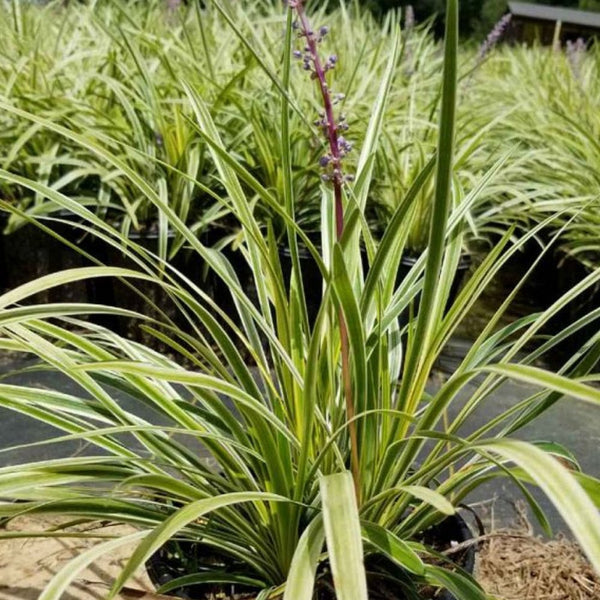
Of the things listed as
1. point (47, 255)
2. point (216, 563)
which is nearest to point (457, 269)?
point (47, 255)

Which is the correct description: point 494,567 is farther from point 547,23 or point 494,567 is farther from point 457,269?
point 547,23

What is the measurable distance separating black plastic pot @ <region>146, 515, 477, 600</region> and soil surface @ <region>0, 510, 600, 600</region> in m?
0.12

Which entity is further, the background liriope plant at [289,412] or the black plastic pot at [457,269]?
the black plastic pot at [457,269]

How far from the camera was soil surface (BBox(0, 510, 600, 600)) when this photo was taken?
1314 mm

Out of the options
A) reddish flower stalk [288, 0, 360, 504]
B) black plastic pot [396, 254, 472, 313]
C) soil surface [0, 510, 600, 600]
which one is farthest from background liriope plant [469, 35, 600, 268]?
reddish flower stalk [288, 0, 360, 504]

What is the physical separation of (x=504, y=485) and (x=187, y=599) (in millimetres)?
942

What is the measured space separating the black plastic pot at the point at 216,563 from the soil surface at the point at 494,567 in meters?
0.12

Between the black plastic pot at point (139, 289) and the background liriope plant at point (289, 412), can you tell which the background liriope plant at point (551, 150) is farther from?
the black plastic pot at point (139, 289)

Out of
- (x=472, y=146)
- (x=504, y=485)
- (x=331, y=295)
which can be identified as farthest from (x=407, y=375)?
(x=472, y=146)

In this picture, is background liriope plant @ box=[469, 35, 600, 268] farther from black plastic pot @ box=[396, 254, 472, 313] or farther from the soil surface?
the soil surface

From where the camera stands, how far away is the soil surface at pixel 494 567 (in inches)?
51.8

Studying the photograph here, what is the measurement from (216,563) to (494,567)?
0.54 metres

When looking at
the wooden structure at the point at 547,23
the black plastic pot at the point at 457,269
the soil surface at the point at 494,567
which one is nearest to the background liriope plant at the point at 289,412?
the soil surface at the point at 494,567

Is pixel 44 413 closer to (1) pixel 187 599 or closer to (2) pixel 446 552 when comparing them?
(1) pixel 187 599
